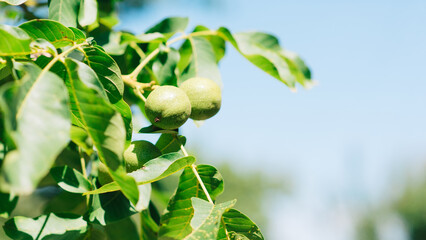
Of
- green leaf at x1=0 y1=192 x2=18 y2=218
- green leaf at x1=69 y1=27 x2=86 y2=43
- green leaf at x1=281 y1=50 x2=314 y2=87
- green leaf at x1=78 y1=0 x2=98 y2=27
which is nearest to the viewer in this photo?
green leaf at x1=0 y1=192 x2=18 y2=218

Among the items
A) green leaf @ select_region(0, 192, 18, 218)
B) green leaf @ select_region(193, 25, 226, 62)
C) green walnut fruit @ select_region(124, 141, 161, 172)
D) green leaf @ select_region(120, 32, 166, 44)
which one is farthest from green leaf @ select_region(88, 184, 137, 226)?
green leaf @ select_region(193, 25, 226, 62)

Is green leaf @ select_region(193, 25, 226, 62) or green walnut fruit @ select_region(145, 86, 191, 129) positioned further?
green leaf @ select_region(193, 25, 226, 62)

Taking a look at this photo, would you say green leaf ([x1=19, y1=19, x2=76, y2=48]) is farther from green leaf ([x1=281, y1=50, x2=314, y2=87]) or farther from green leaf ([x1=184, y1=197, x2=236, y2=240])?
green leaf ([x1=281, y1=50, x2=314, y2=87])

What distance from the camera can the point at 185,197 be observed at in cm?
154

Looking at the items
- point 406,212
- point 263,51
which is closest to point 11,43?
point 263,51

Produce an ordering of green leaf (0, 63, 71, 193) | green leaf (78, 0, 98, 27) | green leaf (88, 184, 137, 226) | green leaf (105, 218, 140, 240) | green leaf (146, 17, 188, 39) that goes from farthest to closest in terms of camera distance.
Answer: green leaf (146, 17, 188, 39) < green leaf (105, 218, 140, 240) < green leaf (78, 0, 98, 27) < green leaf (88, 184, 137, 226) < green leaf (0, 63, 71, 193)

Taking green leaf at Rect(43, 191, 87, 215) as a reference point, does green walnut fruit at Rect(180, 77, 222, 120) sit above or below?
above

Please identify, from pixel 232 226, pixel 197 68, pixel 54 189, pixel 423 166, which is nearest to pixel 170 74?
pixel 197 68

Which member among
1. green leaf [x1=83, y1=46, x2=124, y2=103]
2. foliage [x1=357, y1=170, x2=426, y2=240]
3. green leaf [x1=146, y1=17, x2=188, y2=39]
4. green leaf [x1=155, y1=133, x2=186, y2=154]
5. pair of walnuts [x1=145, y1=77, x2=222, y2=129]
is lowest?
foliage [x1=357, y1=170, x2=426, y2=240]

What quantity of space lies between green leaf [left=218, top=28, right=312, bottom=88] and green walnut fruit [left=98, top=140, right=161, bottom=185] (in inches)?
27.4

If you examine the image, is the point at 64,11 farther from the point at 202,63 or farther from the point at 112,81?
the point at 202,63

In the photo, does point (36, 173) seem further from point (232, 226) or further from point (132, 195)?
point (232, 226)

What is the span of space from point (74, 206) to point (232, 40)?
1.26 metres

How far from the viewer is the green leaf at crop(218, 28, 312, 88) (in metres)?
1.90
